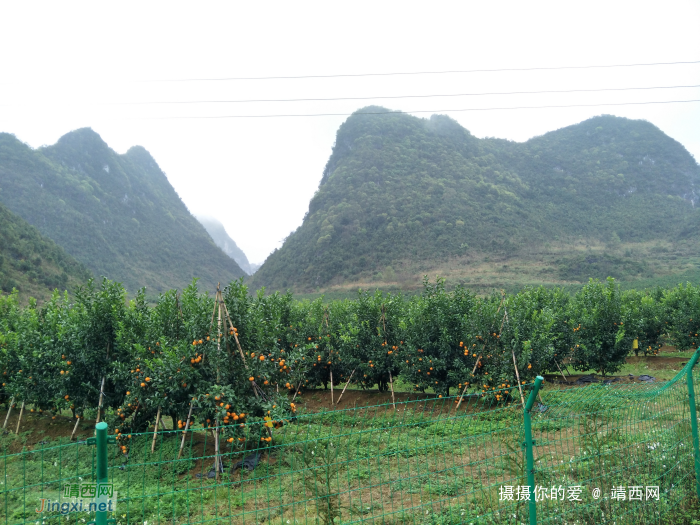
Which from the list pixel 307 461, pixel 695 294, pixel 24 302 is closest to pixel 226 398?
pixel 307 461

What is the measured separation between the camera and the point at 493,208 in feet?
226

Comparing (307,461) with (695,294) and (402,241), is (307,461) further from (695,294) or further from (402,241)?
(402,241)

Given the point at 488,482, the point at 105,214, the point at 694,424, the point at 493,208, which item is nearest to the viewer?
the point at 694,424

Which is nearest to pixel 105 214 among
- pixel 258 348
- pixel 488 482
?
pixel 258 348

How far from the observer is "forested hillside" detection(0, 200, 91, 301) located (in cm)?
3338

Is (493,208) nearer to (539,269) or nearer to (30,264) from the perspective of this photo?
(539,269)

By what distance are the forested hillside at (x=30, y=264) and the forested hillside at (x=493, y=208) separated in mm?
30964

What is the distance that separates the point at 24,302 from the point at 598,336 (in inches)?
1502

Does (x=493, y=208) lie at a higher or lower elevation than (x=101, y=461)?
higher

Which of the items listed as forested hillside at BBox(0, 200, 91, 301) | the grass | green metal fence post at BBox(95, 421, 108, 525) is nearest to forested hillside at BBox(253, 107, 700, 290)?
the grass

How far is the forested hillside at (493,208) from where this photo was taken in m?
55.4

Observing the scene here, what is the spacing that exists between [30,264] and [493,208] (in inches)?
2489

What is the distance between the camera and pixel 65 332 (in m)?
8.81

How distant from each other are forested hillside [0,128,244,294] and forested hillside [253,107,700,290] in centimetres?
2862
